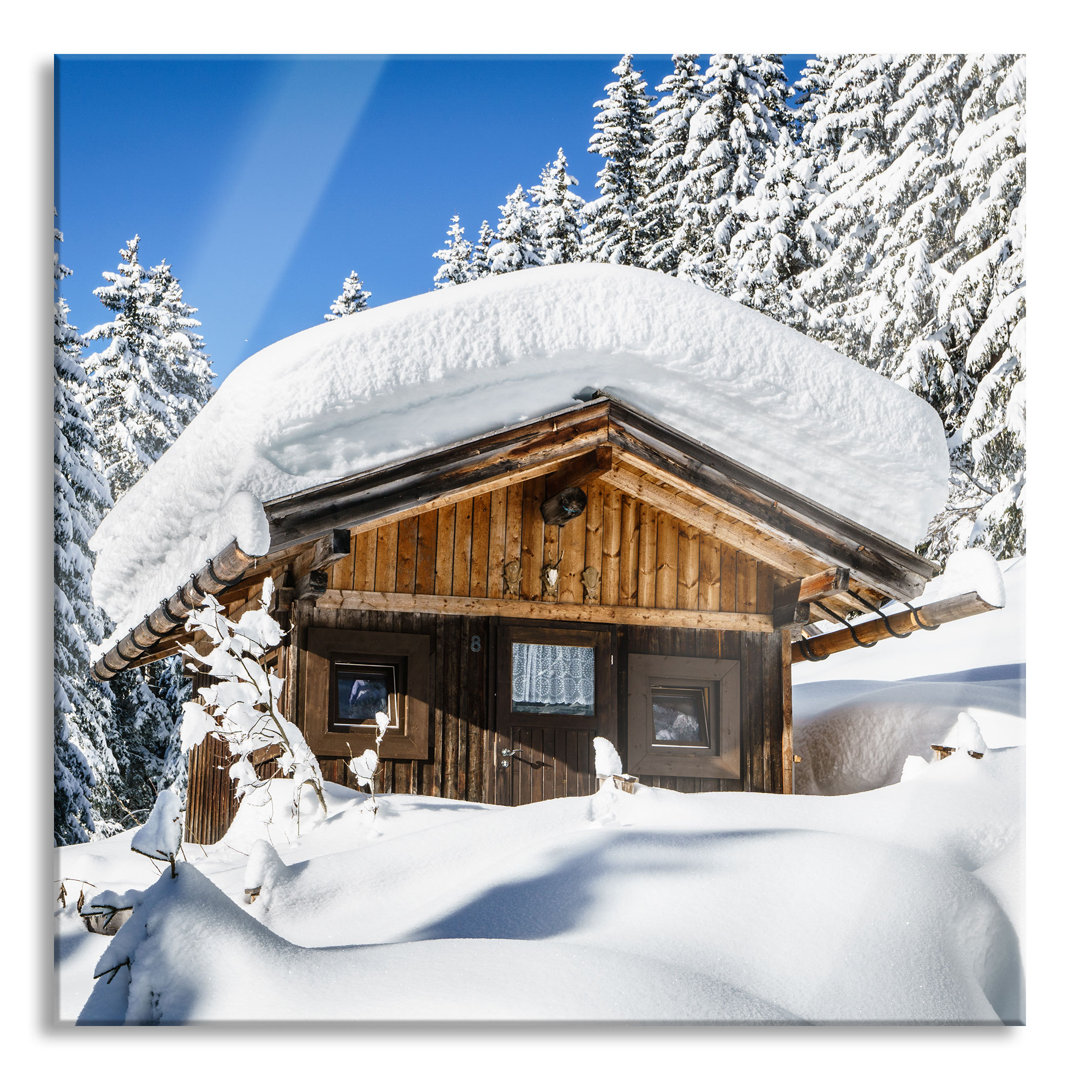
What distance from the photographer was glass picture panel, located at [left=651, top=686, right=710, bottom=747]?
6.10m

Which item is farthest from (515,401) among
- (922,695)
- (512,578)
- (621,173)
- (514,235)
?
(922,695)

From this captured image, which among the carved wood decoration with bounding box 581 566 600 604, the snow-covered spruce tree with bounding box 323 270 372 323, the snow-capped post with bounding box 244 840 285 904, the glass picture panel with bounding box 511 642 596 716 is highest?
the snow-covered spruce tree with bounding box 323 270 372 323

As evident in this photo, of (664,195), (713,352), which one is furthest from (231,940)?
(664,195)

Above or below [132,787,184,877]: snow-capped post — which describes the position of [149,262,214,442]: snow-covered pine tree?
above

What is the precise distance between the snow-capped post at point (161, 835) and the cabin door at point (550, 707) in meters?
2.78

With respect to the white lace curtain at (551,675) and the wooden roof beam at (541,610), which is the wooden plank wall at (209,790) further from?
the white lace curtain at (551,675)

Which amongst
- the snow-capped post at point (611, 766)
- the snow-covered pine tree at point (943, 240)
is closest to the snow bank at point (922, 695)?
the snow-covered pine tree at point (943, 240)

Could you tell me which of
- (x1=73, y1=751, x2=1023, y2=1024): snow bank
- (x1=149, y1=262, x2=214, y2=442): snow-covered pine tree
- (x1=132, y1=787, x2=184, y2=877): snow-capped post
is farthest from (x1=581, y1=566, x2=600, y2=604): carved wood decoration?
(x1=132, y1=787, x2=184, y2=877): snow-capped post

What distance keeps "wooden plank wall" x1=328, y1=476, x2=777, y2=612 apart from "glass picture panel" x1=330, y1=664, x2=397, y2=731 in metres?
0.43

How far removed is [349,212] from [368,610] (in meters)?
2.06

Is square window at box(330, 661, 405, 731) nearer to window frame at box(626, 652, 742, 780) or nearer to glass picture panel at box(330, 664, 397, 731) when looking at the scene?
glass picture panel at box(330, 664, 397, 731)

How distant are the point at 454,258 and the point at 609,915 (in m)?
3.02
